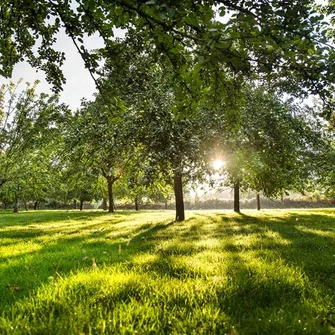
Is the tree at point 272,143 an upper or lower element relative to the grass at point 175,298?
upper

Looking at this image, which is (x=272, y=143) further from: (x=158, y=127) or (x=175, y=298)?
(x=175, y=298)

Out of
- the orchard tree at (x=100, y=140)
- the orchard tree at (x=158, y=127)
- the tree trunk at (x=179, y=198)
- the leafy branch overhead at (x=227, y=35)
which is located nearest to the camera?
the leafy branch overhead at (x=227, y=35)

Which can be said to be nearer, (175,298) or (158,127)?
(175,298)

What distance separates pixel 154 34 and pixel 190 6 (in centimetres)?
80

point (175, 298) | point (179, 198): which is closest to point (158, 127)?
point (179, 198)

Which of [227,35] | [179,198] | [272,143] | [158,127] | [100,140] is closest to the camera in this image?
[227,35]

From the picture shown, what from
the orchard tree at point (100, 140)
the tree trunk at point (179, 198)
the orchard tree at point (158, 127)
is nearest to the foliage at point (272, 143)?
the orchard tree at point (158, 127)

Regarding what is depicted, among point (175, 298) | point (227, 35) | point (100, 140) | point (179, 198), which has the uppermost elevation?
point (100, 140)

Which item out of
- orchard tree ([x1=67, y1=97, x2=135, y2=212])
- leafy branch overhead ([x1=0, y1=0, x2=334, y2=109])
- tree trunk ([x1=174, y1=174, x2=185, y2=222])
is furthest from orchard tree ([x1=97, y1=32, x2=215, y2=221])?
leafy branch overhead ([x1=0, y1=0, x2=334, y2=109])

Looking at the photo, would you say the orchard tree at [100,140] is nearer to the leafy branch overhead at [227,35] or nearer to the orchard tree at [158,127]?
the orchard tree at [158,127]

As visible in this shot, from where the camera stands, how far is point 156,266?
18.4ft

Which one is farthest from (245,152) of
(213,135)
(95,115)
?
(95,115)

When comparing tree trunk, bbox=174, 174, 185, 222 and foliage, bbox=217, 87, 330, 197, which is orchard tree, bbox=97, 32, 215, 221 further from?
tree trunk, bbox=174, 174, 185, 222

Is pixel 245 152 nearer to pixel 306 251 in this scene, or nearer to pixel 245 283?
pixel 306 251
